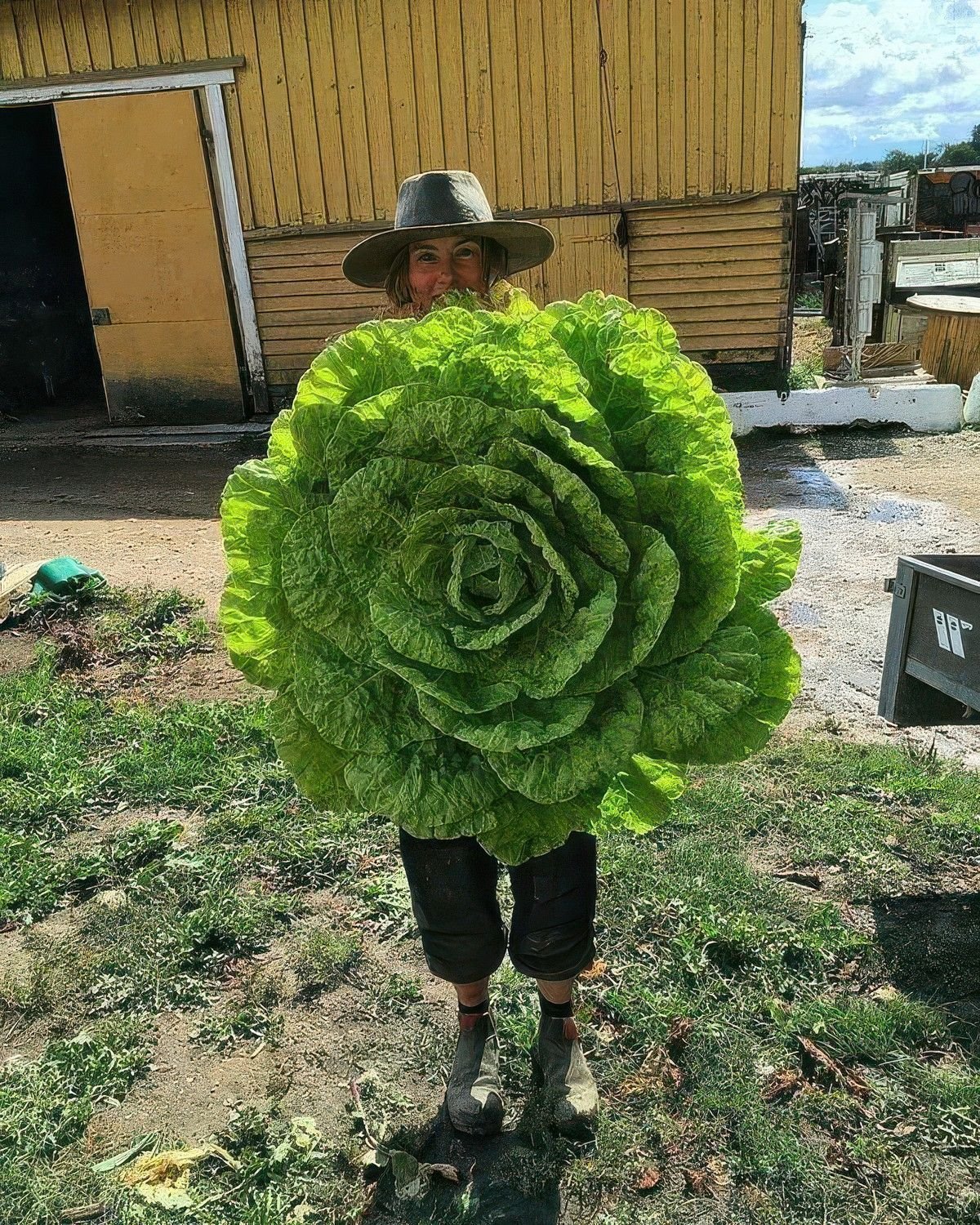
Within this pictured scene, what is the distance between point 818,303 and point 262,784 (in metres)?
21.5

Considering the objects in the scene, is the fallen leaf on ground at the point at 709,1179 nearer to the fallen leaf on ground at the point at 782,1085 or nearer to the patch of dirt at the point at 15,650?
the fallen leaf on ground at the point at 782,1085

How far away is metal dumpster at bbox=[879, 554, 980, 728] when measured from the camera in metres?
2.72

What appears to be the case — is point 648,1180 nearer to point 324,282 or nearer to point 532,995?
point 532,995

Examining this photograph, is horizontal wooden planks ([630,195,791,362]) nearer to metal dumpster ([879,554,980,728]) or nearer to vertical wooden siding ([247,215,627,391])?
vertical wooden siding ([247,215,627,391])

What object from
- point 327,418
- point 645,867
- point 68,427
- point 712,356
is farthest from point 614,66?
point 327,418

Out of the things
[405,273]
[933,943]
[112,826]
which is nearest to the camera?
[405,273]

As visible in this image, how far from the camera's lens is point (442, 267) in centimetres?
245

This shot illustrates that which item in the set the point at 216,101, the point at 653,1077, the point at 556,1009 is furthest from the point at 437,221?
the point at 216,101

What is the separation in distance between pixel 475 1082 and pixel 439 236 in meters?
2.04

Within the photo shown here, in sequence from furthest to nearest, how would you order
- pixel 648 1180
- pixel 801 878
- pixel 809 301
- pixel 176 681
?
pixel 809 301 → pixel 176 681 → pixel 801 878 → pixel 648 1180

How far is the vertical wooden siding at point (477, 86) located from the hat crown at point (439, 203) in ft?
23.0

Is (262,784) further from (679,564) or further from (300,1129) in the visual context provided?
(679,564)

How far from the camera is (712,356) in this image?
9414 mm

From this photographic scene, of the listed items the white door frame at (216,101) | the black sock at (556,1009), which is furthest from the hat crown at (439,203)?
the white door frame at (216,101)
